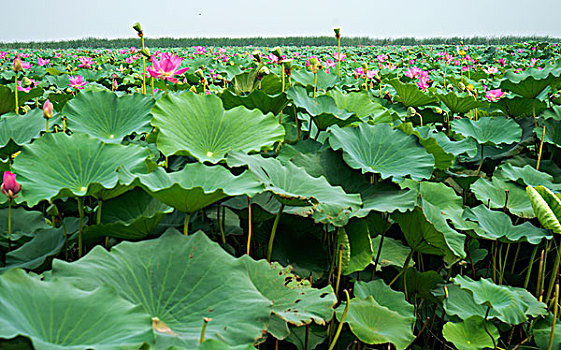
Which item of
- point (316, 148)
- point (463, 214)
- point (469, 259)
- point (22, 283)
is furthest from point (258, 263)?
point (469, 259)

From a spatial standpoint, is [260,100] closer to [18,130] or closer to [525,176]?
[18,130]

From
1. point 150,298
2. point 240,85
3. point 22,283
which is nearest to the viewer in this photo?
point 22,283

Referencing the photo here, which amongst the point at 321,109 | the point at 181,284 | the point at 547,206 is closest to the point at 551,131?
the point at 547,206

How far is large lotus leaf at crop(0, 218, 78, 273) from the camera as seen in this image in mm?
951

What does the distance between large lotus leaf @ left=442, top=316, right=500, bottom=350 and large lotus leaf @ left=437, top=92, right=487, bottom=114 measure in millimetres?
1197

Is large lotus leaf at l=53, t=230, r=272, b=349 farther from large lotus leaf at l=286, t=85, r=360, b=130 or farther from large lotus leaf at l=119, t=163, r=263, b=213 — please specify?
large lotus leaf at l=286, t=85, r=360, b=130

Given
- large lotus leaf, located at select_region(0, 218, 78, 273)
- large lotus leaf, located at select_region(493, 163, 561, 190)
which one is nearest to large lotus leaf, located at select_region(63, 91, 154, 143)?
large lotus leaf, located at select_region(0, 218, 78, 273)

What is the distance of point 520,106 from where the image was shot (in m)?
2.18

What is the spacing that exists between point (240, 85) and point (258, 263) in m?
1.12

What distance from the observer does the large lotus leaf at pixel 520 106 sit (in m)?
2.11

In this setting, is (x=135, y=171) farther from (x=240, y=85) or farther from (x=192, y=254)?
(x=240, y=85)

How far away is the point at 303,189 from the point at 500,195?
84 cm

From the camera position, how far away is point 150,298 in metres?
0.74

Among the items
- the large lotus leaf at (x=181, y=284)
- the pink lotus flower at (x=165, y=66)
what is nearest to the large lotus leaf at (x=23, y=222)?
the large lotus leaf at (x=181, y=284)
